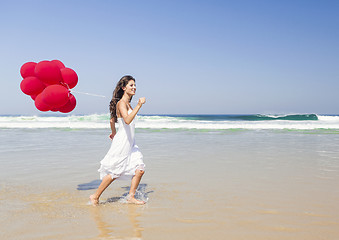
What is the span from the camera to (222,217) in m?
3.30

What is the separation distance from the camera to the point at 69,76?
4480mm

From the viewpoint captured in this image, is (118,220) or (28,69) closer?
(118,220)

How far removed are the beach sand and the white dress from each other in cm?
41

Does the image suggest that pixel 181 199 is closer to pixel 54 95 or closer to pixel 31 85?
pixel 54 95

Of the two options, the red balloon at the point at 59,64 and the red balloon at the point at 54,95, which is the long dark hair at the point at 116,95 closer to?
the red balloon at the point at 54,95

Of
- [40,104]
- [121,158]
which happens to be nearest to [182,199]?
[121,158]

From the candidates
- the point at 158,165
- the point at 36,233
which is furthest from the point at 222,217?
the point at 158,165

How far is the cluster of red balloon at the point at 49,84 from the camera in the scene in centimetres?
421

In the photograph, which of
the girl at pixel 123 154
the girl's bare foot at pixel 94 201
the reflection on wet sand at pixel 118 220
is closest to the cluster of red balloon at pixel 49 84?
the girl at pixel 123 154

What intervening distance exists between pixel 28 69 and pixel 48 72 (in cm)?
41

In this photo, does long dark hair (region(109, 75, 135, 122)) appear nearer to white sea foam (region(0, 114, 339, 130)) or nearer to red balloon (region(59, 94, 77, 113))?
red balloon (region(59, 94, 77, 113))

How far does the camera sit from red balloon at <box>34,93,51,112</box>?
428cm

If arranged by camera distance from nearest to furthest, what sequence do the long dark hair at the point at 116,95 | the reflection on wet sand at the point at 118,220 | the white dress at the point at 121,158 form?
the reflection on wet sand at the point at 118,220, the white dress at the point at 121,158, the long dark hair at the point at 116,95

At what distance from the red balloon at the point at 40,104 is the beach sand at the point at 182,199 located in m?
1.23
